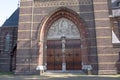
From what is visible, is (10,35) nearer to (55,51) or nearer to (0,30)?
(0,30)

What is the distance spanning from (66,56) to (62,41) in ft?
5.57

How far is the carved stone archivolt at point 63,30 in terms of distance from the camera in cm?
2083

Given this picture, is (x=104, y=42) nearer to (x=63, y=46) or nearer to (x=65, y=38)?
(x=65, y=38)

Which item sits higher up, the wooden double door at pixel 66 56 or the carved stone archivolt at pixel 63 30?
the carved stone archivolt at pixel 63 30

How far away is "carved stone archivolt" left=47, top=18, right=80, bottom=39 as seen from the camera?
20828 millimetres

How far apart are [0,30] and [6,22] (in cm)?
165

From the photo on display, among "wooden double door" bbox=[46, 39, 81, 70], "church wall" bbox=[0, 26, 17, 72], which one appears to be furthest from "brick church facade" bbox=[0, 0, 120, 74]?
"church wall" bbox=[0, 26, 17, 72]

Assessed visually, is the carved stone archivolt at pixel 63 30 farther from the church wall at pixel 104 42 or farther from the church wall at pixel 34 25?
the church wall at pixel 104 42

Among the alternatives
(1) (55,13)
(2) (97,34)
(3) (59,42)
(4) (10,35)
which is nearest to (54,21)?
(1) (55,13)

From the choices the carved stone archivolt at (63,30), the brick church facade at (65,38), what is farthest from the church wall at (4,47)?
the carved stone archivolt at (63,30)

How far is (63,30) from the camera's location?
21031 millimetres

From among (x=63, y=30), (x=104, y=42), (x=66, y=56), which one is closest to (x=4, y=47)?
(x=63, y=30)

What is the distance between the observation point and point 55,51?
68.0 ft

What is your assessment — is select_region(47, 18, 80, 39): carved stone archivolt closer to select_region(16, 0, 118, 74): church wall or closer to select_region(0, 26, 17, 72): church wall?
select_region(16, 0, 118, 74): church wall
